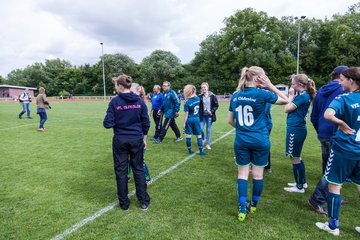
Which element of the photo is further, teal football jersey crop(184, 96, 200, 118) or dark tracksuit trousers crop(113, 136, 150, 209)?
teal football jersey crop(184, 96, 200, 118)

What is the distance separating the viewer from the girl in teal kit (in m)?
3.48

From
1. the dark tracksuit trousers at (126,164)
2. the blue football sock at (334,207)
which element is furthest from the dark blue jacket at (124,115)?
the blue football sock at (334,207)

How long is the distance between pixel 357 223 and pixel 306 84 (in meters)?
2.10

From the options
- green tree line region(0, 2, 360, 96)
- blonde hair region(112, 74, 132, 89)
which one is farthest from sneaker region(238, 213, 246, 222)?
green tree line region(0, 2, 360, 96)

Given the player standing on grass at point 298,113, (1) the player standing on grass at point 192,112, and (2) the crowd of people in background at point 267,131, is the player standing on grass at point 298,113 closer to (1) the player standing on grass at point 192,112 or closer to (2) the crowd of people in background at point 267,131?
(2) the crowd of people in background at point 267,131

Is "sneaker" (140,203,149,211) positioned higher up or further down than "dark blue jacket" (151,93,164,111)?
further down

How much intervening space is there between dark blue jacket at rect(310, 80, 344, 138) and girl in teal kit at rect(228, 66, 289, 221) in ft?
2.67

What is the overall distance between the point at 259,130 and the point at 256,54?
46.9m

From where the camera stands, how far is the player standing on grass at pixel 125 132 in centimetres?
396

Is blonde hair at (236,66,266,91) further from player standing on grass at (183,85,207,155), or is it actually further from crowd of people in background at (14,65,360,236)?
player standing on grass at (183,85,207,155)

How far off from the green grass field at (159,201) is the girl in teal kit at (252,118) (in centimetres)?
68

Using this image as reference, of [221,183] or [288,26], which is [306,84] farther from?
[288,26]

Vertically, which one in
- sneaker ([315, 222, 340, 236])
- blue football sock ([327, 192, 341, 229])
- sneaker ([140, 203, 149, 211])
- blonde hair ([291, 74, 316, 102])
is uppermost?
blonde hair ([291, 74, 316, 102])

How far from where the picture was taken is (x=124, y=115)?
156 inches
